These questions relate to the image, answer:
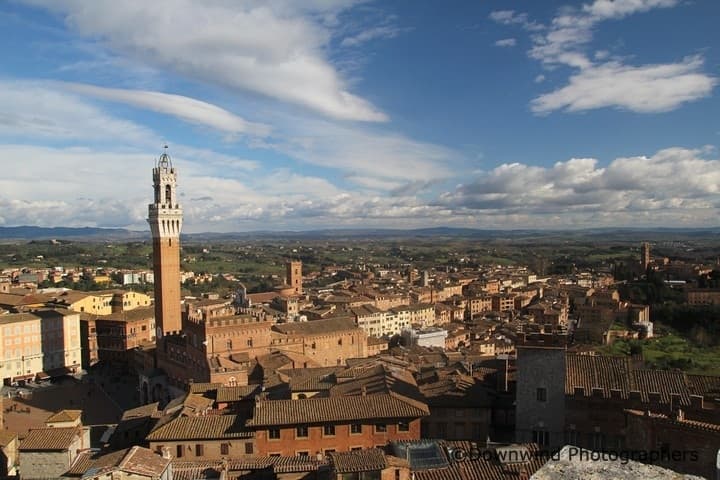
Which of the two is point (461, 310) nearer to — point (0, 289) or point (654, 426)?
point (0, 289)

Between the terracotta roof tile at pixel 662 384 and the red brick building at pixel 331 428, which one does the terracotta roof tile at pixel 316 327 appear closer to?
the red brick building at pixel 331 428

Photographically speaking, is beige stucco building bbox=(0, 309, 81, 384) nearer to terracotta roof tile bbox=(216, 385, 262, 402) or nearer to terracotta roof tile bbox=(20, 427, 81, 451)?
terracotta roof tile bbox=(216, 385, 262, 402)

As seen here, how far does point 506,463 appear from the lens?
13500 millimetres

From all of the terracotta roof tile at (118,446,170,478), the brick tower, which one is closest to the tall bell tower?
the terracotta roof tile at (118,446,170,478)

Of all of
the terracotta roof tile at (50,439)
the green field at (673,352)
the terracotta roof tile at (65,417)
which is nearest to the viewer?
the terracotta roof tile at (50,439)

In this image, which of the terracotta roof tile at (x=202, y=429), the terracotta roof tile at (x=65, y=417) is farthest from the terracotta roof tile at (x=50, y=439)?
the terracotta roof tile at (x=65, y=417)

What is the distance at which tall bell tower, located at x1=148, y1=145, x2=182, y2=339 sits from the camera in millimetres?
48562

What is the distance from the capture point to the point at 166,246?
49438mm

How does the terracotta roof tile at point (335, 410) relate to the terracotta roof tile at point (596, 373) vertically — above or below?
below

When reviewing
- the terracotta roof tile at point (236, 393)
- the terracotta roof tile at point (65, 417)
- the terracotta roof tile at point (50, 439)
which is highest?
the terracotta roof tile at point (50, 439)

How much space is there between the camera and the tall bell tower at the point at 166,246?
48562mm

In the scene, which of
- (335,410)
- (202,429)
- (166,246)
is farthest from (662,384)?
(166,246)

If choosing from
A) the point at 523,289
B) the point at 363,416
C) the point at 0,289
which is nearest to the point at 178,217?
the point at 363,416

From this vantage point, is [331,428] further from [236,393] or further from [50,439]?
[50,439]
